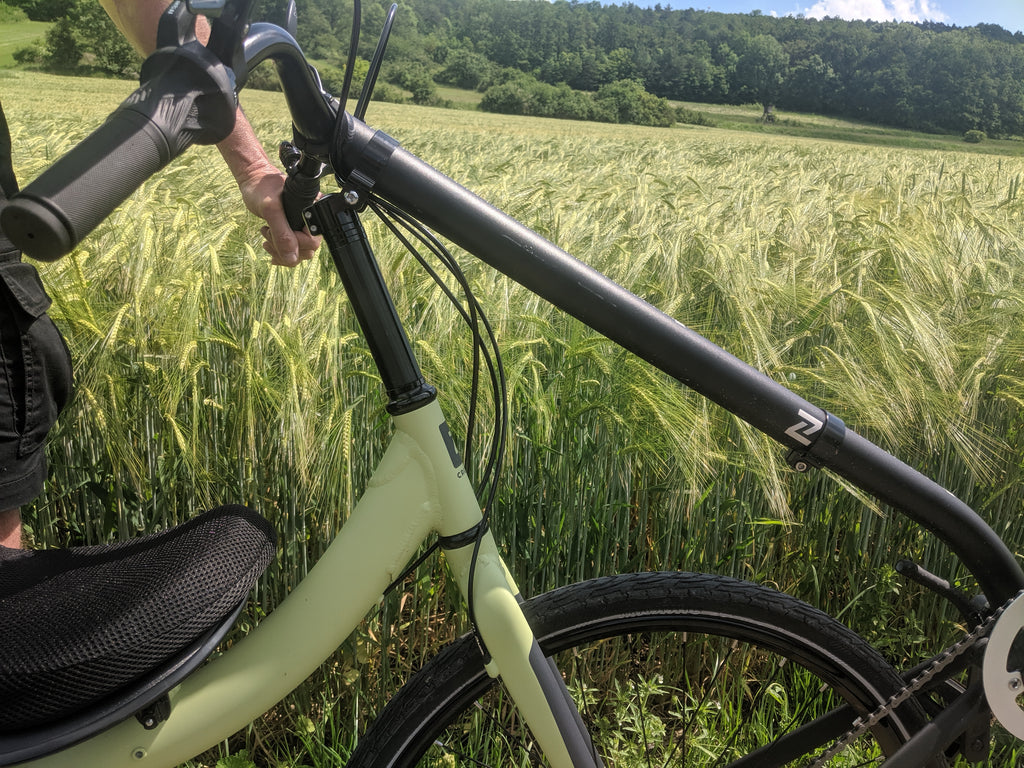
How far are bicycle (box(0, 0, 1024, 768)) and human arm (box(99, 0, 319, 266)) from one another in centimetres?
4

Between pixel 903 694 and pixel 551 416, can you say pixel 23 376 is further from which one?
pixel 903 694

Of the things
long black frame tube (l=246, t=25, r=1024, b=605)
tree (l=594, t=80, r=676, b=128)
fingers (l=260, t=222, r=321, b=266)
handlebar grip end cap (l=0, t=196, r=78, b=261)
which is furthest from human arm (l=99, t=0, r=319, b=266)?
tree (l=594, t=80, r=676, b=128)

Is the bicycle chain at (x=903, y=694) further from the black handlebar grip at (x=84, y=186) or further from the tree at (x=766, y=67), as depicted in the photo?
the tree at (x=766, y=67)

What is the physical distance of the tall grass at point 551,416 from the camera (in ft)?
4.51

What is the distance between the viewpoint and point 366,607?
91 cm

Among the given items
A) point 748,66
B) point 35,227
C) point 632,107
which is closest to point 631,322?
point 35,227

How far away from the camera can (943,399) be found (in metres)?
1.52

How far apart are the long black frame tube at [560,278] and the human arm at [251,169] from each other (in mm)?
143

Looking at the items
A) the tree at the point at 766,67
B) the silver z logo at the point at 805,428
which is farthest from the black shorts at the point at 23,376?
the tree at the point at 766,67

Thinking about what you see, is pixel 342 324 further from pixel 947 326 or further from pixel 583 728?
pixel 947 326

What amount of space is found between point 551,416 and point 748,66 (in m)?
64.4

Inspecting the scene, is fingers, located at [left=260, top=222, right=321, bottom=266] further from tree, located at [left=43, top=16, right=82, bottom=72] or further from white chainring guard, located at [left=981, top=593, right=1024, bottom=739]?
tree, located at [left=43, top=16, right=82, bottom=72]

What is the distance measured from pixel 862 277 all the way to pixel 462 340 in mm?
1135

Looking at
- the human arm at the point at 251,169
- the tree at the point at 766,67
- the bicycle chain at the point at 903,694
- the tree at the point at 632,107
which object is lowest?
the bicycle chain at the point at 903,694
